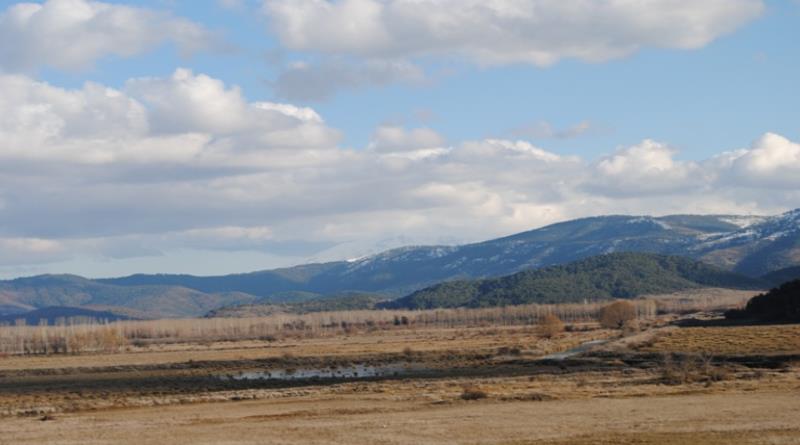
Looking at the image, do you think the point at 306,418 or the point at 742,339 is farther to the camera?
the point at 742,339

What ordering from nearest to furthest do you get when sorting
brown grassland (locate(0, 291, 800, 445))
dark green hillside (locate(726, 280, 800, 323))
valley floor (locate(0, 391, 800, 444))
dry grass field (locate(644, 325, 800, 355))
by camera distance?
valley floor (locate(0, 391, 800, 444)) < brown grassland (locate(0, 291, 800, 445)) < dry grass field (locate(644, 325, 800, 355)) < dark green hillside (locate(726, 280, 800, 323))

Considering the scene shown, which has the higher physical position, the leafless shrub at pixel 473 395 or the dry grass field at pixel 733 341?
the dry grass field at pixel 733 341

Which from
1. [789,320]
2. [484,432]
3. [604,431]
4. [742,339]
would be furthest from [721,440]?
[789,320]

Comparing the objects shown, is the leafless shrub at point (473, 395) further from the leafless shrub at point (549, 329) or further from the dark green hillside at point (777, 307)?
the leafless shrub at point (549, 329)

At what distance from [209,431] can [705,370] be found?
35739mm

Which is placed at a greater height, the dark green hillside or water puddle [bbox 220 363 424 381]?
the dark green hillside

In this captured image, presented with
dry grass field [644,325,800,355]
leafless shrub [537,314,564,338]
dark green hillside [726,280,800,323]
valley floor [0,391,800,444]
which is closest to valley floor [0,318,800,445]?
valley floor [0,391,800,444]

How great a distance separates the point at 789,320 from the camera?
131 metres

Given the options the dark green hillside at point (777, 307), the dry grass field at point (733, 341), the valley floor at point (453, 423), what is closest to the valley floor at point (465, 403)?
the valley floor at point (453, 423)

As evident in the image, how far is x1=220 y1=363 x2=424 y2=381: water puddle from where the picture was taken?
86.2 metres

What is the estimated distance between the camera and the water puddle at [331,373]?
8619 centimetres

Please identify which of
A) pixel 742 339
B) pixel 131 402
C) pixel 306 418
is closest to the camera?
pixel 306 418

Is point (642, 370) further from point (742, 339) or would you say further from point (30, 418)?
point (30, 418)

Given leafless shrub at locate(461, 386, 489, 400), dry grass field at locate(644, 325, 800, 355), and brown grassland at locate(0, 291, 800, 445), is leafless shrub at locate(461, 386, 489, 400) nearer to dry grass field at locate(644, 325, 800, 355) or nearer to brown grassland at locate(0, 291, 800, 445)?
brown grassland at locate(0, 291, 800, 445)
